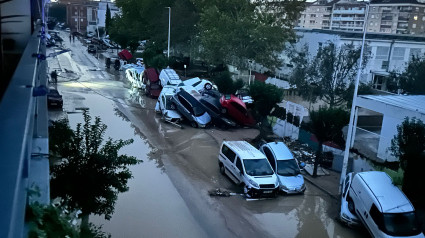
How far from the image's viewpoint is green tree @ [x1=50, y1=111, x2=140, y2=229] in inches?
285

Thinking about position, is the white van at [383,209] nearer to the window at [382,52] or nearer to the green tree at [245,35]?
the green tree at [245,35]

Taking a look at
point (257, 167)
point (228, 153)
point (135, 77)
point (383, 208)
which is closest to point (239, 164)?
point (257, 167)

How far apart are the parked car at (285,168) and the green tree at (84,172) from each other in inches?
277

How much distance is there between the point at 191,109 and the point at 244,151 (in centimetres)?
800

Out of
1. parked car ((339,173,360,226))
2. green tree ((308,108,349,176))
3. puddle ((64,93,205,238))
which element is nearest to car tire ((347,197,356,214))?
parked car ((339,173,360,226))

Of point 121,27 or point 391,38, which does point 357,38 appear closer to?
point 391,38

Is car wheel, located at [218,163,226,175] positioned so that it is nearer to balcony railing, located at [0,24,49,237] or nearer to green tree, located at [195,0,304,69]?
balcony railing, located at [0,24,49,237]

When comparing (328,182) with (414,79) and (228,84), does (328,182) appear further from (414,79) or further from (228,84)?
(228,84)

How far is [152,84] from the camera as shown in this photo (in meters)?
29.1

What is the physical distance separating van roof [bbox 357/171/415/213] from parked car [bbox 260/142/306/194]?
2.61 metres

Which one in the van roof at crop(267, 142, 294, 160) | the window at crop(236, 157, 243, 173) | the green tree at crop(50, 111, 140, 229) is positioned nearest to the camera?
the green tree at crop(50, 111, 140, 229)

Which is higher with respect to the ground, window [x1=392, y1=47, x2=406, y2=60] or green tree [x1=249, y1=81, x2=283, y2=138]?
window [x1=392, y1=47, x2=406, y2=60]

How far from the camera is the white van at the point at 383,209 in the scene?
1005 centimetres

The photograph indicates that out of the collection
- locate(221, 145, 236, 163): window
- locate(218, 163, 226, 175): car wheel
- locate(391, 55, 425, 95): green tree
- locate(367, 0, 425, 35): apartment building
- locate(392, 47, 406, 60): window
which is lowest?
locate(218, 163, 226, 175): car wheel
